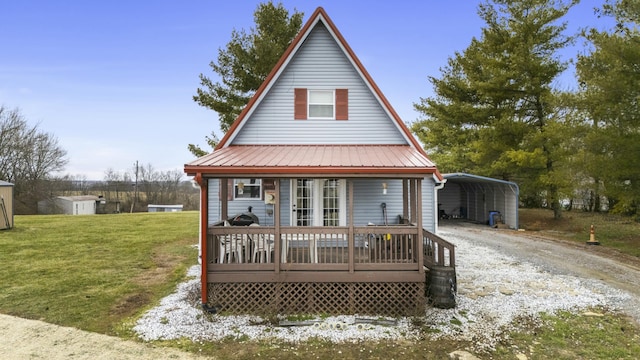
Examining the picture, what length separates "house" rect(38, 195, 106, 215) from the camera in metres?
36.5

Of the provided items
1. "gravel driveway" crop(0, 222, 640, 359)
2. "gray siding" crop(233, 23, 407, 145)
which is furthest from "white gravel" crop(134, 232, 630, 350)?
"gray siding" crop(233, 23, 407, 145)

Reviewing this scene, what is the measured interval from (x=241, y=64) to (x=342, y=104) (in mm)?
11162

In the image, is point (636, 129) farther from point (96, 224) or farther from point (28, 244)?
point (96, 224)

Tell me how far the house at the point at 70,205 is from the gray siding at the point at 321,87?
1508 inches

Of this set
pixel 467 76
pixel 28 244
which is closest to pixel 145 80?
pixel 28 244

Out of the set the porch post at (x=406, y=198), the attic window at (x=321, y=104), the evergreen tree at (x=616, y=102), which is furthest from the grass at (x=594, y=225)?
the attic window at (x=321, y=104)

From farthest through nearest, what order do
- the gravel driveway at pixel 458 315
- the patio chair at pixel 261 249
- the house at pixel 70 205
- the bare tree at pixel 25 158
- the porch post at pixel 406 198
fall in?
the house at pixel 70 205
the bare tree at pixel 25 158
the porch post at pixel 406 198
the patio chair at pixel 261 249
the gravel driveway at pixel 458 315

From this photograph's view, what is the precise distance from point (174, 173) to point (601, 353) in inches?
2465

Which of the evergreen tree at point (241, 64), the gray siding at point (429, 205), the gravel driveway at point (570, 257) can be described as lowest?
the gravel driveway at point (570, 257)

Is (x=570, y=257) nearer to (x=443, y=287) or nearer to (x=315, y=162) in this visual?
(x=443, y=287)

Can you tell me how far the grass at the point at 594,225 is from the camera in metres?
13.7

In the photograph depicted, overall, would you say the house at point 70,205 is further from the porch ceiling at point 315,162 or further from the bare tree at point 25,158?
the porch ceiling at point 315,162

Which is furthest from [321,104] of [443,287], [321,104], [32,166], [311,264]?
[32,166]

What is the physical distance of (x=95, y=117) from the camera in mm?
38062
